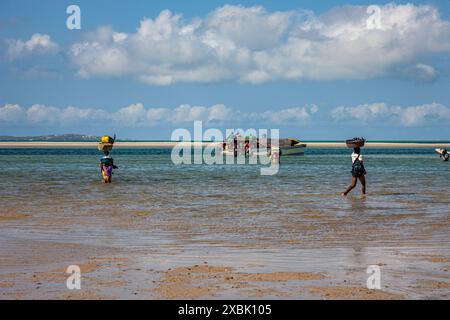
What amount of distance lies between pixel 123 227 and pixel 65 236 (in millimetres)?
1625

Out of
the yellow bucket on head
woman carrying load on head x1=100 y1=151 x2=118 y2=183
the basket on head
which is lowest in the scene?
woman carrying load on head x1=100 y1=151 x2=118 y2=183

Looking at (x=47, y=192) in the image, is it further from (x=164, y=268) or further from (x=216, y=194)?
(x=164, y=268)

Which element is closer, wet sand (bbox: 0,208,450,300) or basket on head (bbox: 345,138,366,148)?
wet sand (bbox: 0,208,450,300)

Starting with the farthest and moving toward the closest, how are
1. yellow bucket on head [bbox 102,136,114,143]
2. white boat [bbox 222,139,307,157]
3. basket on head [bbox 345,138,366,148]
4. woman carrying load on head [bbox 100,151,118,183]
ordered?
1. white boat [bbox 222,139,307,157]
2. woman carrying load on head [bbox 100,151,118,183]
3. yellow bucket on head [bbox 102,136,114,143]
4. basket on head [bbox 345,138,366,148]

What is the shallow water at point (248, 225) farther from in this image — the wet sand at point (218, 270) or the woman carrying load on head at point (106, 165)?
the woman carrying load on head at point (106, 165)

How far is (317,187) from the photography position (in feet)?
86.0

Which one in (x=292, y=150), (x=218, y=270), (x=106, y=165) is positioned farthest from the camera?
(x=292, y=150)

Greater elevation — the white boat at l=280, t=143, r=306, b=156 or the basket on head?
the basket on head

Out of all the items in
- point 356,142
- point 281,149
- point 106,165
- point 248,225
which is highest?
point 356,142

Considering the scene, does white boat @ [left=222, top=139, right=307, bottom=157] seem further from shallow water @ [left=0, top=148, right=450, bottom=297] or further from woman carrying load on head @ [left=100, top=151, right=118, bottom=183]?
shallow water @ [left=0, top=148, right=450, bottom=297]

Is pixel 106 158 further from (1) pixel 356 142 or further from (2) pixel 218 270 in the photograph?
(2) pixel 218 270

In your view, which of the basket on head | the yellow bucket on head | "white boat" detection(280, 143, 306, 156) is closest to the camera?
the basket on head

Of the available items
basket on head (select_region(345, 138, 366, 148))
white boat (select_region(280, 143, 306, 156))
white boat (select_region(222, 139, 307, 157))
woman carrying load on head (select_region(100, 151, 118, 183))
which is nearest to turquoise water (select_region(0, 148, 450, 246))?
woman carrying load on head (select_region(100, 151, 118, 183))

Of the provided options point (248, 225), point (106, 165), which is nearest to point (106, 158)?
point (106, 165)
